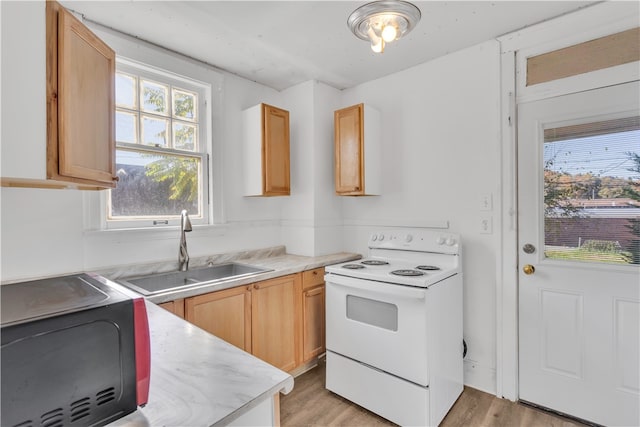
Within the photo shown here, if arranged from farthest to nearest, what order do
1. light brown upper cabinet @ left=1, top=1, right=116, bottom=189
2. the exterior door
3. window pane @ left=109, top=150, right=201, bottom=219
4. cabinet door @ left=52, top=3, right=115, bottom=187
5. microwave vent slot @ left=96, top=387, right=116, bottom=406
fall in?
window pane @ left=109, top=150, right=201, bottom=219 → the exterior door → cabinet door @ left=52, top=3, right=115, bottom=187 → light brown upper cabinet @ left=1, top=1, right=116, bottom=189 → microwave vent slot @ left=96, top=387, right=116, bottom=406

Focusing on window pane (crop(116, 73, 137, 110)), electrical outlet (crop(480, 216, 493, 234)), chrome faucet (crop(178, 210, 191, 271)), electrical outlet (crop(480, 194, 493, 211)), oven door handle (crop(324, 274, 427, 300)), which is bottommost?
oven door handle (crop(324, 274, 427, 300))

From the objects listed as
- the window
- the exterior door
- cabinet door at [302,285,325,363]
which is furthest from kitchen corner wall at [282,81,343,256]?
the exterior door

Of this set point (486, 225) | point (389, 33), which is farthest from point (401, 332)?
point (389, 33)

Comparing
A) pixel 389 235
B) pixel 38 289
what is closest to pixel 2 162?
pixel 38 289

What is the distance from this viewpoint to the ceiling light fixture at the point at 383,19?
1.71m

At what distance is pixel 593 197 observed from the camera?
1.91m

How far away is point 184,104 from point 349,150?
1372 mm

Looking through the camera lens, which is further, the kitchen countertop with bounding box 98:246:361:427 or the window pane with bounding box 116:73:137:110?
the window pane with bounding box 116:73:137:110

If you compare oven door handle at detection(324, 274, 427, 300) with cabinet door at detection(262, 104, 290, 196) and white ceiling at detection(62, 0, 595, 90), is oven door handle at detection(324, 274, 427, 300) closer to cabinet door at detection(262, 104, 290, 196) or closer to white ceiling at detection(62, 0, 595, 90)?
cabinet door at detection(262, 104, 290, 196)

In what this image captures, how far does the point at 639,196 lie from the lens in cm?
177

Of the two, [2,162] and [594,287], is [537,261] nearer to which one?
[594,287]

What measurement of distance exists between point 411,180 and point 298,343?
160 centimetres

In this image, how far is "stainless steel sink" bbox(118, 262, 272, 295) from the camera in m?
2.01

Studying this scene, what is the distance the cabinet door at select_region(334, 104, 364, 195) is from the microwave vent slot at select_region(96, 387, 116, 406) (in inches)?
85.8
